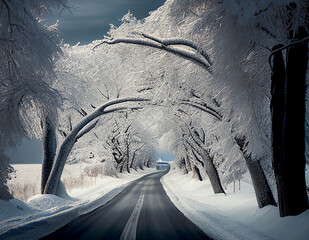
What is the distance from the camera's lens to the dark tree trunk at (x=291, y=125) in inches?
212

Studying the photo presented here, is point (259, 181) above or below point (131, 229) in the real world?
above

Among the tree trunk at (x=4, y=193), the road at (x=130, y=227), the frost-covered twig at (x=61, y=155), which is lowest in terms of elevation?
the road at (x=130, y=227)

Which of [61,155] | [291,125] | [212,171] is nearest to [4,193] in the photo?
[61,155]

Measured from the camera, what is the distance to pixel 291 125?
5520 millimetres

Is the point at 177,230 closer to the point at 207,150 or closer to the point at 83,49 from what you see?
the point at 207,150

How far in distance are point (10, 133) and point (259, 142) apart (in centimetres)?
673

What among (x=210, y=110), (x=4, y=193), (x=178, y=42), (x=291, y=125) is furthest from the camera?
(x=210, y=110)

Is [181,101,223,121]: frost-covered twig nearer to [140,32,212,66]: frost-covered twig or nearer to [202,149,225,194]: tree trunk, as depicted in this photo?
[140,32,212,66]: frost-covered twig

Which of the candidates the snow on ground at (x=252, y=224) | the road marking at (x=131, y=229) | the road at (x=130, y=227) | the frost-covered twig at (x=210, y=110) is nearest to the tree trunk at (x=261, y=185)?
the snow on ground at (x=252, y=224)

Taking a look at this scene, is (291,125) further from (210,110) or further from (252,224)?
(210,110)

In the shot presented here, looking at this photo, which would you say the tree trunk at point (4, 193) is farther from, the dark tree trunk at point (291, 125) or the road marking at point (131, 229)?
the dark tree trunk at point (291, 125)

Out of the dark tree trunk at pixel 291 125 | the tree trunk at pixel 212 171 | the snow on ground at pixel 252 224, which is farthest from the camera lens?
the tree trunk at pixel 212 171

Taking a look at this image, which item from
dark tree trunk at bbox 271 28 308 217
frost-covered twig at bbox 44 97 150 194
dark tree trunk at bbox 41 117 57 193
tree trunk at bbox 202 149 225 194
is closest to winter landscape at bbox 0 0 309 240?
dark tree trunk at bbox 271 28 308 217

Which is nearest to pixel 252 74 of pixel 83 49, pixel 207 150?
pixel 207 150
